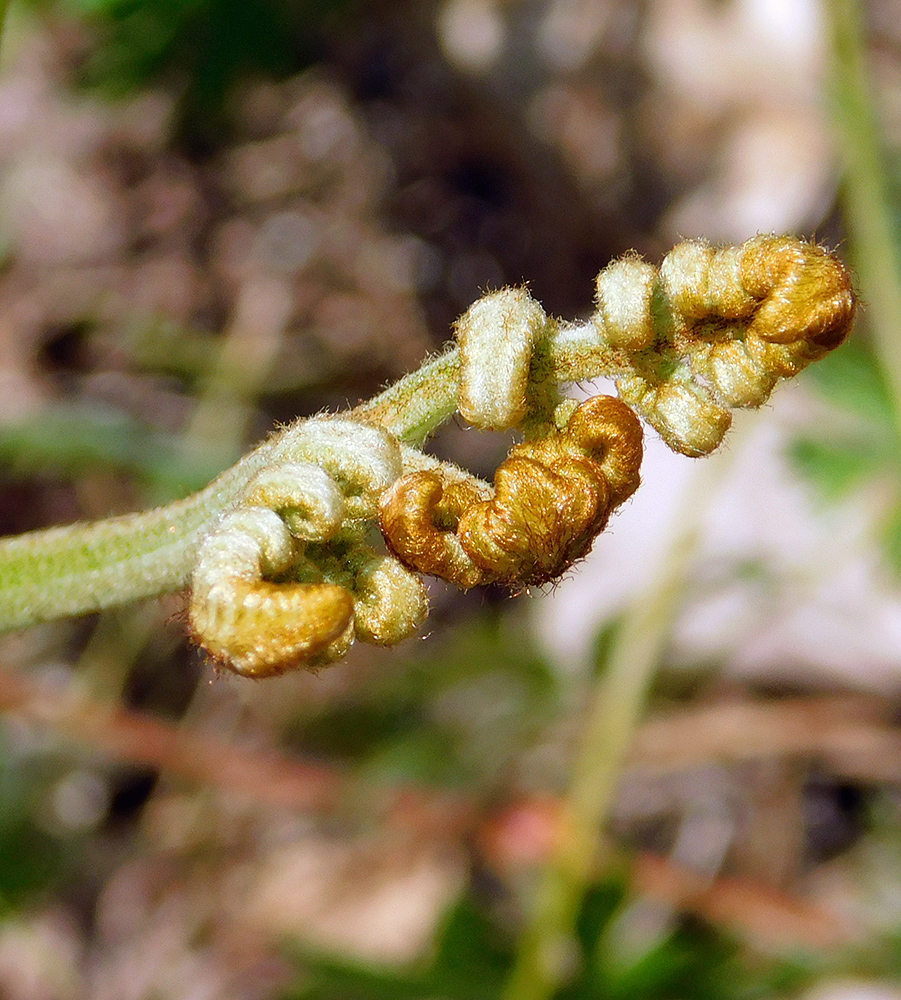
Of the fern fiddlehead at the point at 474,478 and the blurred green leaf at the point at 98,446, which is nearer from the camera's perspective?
the fern fiddlehead at the point at 474,478

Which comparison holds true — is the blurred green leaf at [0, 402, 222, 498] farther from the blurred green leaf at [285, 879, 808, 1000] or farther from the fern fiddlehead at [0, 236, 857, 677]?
the fern fiddlehead at [0, 236, 857, 677]

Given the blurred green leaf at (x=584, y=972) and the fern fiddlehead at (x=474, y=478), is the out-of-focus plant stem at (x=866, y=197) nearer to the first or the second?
the blurred green leaf at (x=584, y=972)

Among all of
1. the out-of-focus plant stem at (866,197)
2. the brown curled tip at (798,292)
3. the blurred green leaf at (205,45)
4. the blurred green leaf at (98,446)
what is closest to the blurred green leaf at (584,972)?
the blurred green leaf at (98,446)

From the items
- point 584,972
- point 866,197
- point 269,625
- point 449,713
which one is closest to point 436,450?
point 449,713

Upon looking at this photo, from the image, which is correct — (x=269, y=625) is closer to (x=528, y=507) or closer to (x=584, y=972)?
(x=528, y=507)

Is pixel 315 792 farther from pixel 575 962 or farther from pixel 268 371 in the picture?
pixel 268 371

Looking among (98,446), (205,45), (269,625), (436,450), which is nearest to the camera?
(269,625)
